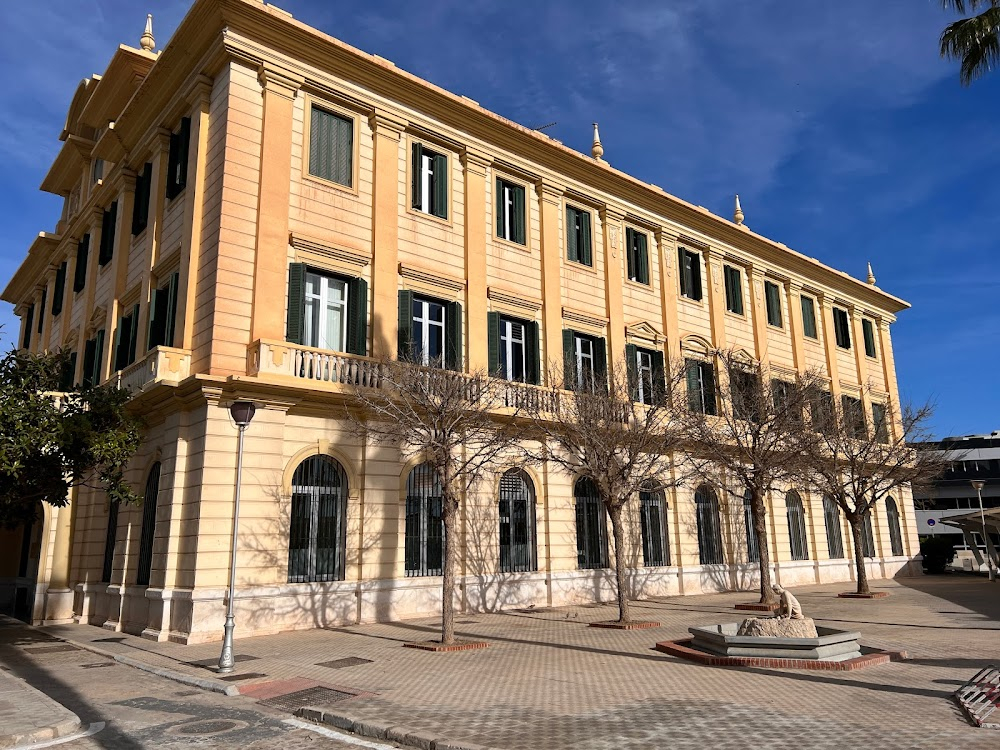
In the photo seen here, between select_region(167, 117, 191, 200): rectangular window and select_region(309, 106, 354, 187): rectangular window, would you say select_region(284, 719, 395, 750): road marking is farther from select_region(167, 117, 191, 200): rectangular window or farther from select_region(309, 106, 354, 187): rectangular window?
select_region(167, 117, 191, 200): rectangular window

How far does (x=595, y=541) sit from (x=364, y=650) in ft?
34.9

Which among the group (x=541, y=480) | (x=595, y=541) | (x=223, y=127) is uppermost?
(x=223, y=127)

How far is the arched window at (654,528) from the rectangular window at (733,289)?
918cm

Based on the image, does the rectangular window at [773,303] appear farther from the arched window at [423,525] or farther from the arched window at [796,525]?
the arched window at [423,525]

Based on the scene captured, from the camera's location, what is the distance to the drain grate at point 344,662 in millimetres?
12148

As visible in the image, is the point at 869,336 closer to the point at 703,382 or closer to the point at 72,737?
the point at 703,382

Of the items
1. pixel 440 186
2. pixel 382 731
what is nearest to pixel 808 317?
pixel 440 186

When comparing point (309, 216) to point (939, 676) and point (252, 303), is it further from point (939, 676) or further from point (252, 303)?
point (939, 676)

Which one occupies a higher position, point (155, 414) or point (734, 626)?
point (155, 414)

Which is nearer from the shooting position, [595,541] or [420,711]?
[420,711]

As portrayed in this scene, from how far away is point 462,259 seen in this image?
70.9 feet

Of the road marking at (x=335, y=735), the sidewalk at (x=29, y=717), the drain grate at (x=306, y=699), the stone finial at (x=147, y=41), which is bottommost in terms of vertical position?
the road marking at (x=335, y=735)

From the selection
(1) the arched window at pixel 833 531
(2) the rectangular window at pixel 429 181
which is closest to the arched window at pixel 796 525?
(1) the arched window at pixel 833 531

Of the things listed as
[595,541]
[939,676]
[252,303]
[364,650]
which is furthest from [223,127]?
[939,676]
